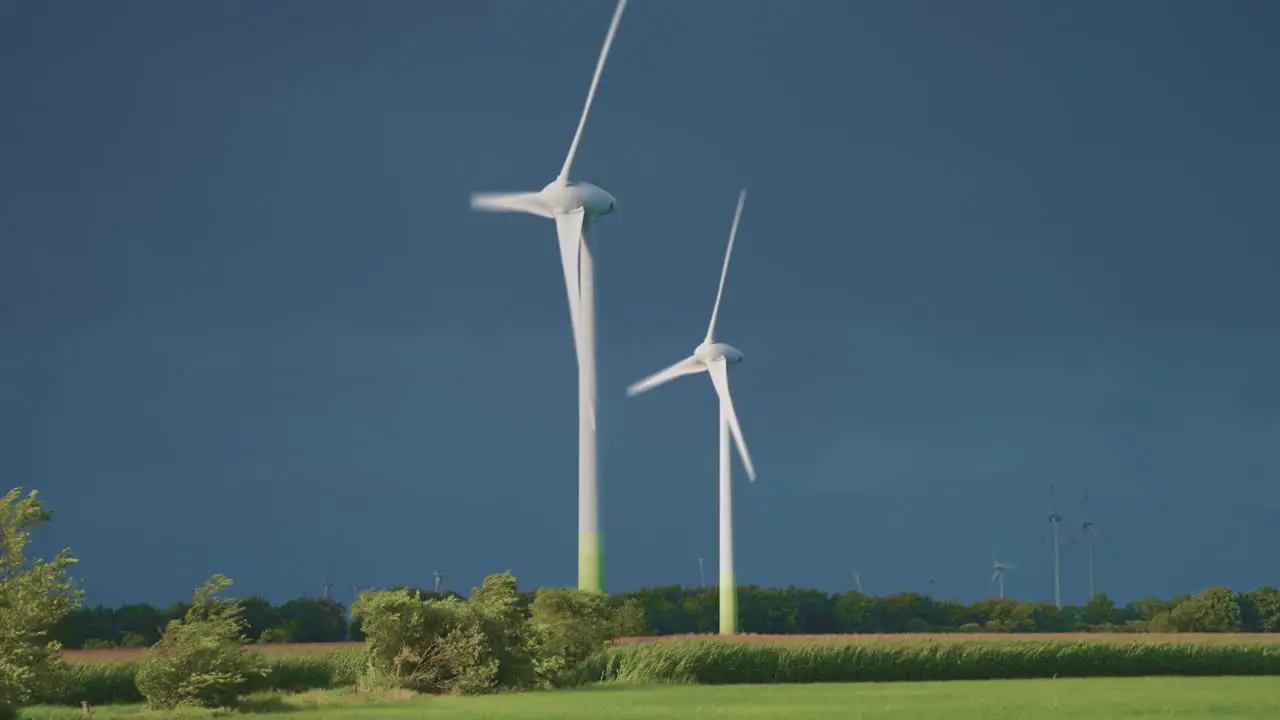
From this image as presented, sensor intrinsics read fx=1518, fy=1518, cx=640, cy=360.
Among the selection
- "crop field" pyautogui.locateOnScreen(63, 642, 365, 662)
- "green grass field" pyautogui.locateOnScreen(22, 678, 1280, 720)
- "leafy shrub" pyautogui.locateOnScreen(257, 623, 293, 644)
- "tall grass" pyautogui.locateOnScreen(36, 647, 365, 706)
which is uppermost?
"leafy shrub" pyautogui.locateOnScreen(257, 623, 293, 644)

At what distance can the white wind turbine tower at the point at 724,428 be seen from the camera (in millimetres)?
72625

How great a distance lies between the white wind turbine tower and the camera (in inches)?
2859

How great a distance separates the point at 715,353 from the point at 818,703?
43349 mm

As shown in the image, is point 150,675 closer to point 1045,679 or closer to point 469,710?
point 469,710

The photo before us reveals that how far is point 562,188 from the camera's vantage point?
62062mm

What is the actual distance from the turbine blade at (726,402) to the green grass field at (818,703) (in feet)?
68.8

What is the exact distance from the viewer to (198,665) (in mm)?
32000

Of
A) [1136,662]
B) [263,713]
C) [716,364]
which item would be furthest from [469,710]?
[716,364]

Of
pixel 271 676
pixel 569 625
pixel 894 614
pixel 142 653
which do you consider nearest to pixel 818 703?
pixel 569 625

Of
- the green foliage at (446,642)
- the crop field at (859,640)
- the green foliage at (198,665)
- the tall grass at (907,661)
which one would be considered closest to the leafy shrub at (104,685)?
the crop field at (859,640)

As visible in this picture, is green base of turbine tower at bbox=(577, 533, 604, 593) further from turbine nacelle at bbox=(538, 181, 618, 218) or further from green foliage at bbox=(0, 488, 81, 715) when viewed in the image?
green foliage at bbox=(0, 488, 81, 715)

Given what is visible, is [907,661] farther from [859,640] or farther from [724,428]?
[724,428]

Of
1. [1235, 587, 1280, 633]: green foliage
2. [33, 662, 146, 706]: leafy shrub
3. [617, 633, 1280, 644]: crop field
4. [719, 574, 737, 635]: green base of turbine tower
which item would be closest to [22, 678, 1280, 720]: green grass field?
[33, 662, 146, 706]: leafy shrub

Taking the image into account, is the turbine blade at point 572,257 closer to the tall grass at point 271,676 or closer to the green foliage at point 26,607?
the tall grass at point 271,676
